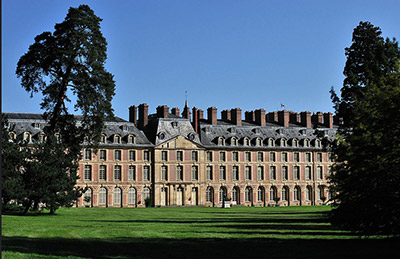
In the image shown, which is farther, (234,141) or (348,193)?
(234,141)

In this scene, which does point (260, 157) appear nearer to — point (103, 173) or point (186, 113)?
point (186, 113)

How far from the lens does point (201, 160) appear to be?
6406 cm

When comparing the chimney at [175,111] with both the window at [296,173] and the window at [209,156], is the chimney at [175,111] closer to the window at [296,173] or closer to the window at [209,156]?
the window at [209,156]

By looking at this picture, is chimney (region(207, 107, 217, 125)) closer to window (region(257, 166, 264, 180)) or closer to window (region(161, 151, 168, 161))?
window (region(161, 151, 168, 161))

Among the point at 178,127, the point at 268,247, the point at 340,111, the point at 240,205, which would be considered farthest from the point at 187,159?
the point at 268,247

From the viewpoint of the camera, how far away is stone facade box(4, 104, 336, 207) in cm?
6084

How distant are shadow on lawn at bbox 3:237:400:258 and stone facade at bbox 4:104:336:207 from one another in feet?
140

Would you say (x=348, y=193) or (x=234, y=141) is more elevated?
(x=234, y=141)

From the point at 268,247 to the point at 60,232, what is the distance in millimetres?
8211

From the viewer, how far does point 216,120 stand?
67.5 meters

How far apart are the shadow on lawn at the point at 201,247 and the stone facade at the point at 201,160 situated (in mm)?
42601

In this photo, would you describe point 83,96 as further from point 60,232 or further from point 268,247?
point 268,247

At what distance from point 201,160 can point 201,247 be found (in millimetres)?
48790

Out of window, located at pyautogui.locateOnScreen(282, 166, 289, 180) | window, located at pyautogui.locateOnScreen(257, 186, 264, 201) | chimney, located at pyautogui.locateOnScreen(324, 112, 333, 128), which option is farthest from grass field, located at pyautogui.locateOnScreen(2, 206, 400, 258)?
chimney, located at pyautogui.locateOnScreen(324, 112, 333, 128)
